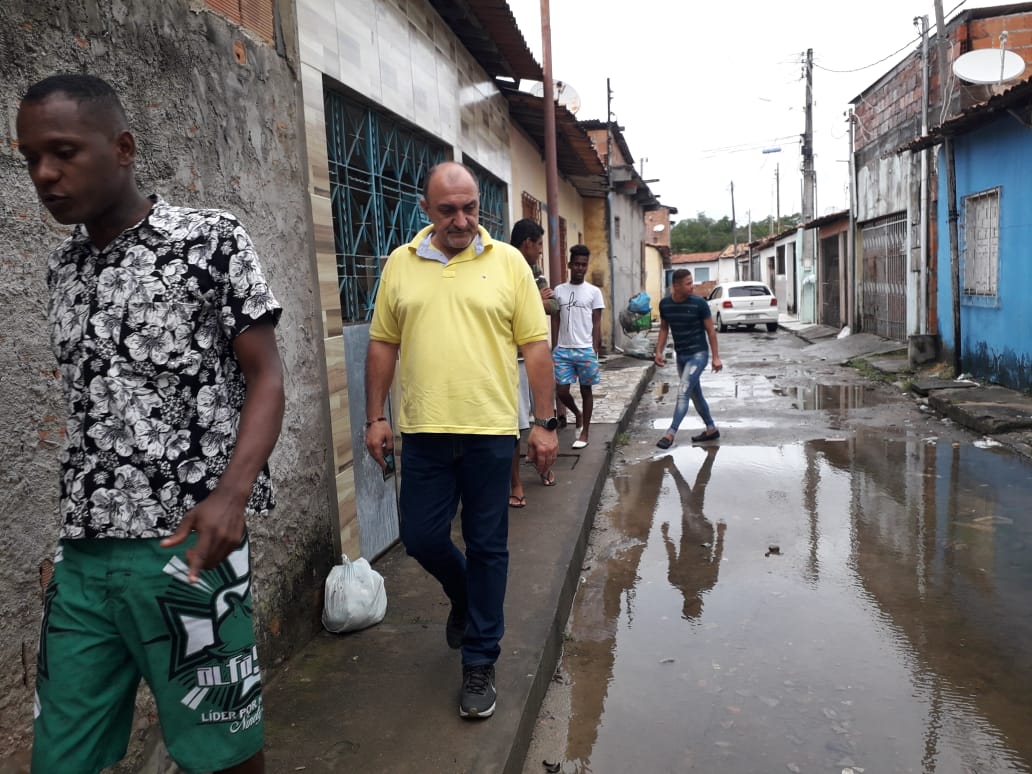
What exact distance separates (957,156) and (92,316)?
1255cm

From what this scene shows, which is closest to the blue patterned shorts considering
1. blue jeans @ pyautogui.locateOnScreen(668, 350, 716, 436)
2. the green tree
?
blue jeans @ pyautogui.locateOnScreen(668, 350, 716, 436)

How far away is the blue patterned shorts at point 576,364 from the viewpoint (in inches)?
277

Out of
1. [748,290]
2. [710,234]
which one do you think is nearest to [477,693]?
[748,290]

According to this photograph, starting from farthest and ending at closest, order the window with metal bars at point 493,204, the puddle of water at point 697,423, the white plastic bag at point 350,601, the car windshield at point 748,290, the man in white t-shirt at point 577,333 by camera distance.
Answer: the car windshield at point 748,290 < the puddle of water at point 697,423 < the window with metal bars at point 493,204 < the man in white t-shirt at point 577,333 < the white plastic bag at point 350,601

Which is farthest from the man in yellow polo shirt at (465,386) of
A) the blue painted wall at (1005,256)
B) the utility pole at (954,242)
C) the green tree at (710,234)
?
the green tree at (710,234)

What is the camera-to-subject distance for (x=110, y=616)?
5.18ft

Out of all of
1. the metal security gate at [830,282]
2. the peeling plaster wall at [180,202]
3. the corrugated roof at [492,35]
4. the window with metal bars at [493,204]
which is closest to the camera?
the peeling plaster wall at [180,202]

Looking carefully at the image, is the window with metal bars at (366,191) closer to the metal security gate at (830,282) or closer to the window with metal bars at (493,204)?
the window with metal bars at (493,204)

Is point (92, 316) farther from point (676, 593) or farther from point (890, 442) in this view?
point (890, 442)

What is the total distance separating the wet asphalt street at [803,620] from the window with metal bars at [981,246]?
4.24m

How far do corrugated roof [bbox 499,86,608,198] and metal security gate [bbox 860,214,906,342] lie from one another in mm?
5865

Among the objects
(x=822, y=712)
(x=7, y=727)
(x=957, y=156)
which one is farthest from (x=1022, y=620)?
(x=957, y=156)

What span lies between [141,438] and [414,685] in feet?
5.76

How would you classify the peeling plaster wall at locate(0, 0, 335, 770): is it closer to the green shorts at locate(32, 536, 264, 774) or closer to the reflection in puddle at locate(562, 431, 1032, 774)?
the green shorts at locate(32, 536, 264, 774)
